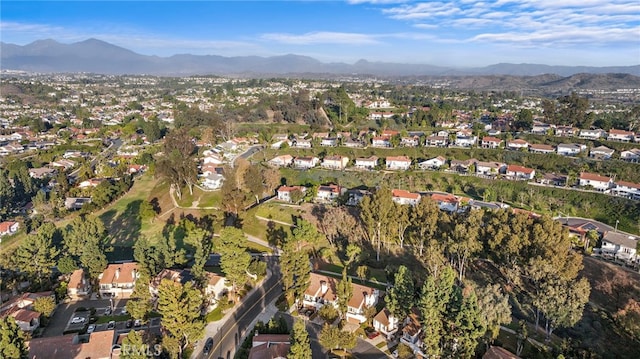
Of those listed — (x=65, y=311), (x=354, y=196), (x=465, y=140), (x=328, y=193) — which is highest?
(x=465, y=140)

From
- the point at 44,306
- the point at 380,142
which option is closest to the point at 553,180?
the point at 380,142

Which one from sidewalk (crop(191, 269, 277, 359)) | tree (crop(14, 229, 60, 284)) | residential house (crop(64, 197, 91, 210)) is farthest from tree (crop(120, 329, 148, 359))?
residential house (crop(64, 197, 91, 210))

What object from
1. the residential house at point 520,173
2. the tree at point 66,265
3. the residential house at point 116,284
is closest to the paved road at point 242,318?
the residential house at point 116,284

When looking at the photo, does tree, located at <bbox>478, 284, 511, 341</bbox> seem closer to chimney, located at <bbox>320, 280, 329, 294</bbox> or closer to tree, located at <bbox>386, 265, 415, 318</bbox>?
tree, located at <bbox>386, 265, 415, 318</bbox>

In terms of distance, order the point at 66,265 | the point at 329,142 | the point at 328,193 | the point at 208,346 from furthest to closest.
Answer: the point at 329,142, the point at 328,193, the point at 66,265, the point at 208,346

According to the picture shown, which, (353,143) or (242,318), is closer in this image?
(242,318)

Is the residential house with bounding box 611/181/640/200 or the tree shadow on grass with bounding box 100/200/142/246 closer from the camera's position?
the tree shadow on grass with bounding box 100/200/142/246

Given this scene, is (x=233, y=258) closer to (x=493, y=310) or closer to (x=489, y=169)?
(x=493, y=310)
